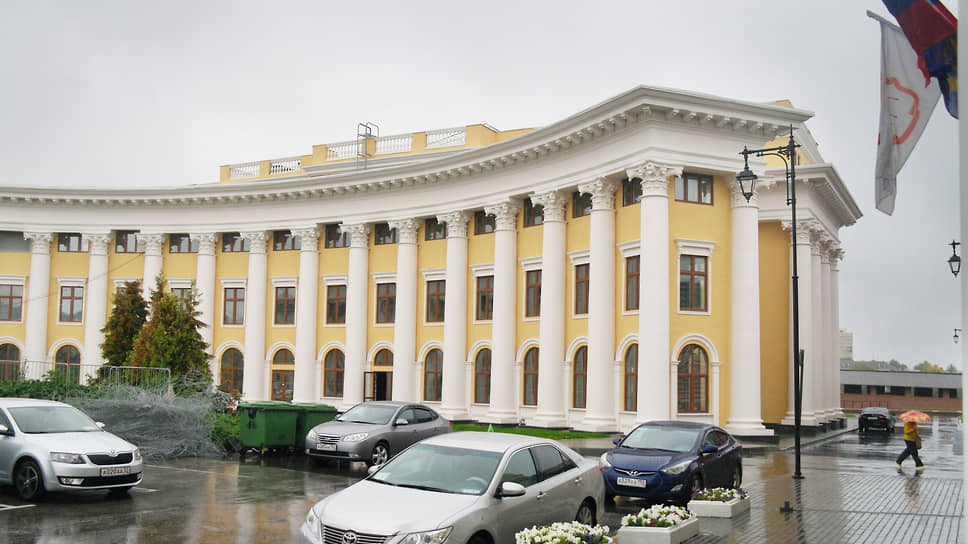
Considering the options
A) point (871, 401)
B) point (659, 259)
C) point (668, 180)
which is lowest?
point (871, 401)

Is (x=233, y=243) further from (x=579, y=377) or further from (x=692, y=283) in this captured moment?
(x=692, y=283)

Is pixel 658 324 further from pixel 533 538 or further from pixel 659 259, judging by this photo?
pixel 533 538

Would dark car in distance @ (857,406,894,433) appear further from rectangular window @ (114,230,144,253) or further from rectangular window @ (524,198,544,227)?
rectangular window @ (114,230,144,253)

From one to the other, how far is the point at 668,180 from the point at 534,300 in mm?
8028

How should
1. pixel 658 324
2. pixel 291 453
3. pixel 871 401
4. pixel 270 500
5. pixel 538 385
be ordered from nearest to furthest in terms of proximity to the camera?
pixel 270 500 < pixel 291 453 < pixel 658 324 < pixel 538 385 < pixel 871 401

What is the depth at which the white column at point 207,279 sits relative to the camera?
43.5 meters

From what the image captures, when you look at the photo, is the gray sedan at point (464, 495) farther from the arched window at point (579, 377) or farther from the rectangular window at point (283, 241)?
the rectangular window at point (283, 241)

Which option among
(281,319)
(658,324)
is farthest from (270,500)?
(281,319)

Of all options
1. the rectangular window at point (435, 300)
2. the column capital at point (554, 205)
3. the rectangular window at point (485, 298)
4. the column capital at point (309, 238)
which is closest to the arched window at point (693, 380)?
the column capital at point (554, 205)

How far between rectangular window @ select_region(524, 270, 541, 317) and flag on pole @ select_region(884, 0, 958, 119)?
27033 millimetres

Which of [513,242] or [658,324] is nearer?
[658,324]

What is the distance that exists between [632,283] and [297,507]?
1842 cm

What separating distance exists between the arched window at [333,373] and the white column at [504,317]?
923cm

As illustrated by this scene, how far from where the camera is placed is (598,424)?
29.7 metres
